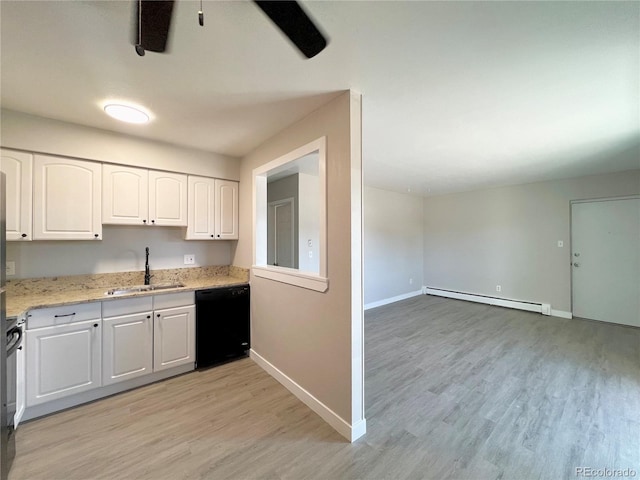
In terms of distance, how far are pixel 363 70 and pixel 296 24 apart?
2.61ft

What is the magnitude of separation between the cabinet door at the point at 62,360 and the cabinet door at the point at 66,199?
0.83m

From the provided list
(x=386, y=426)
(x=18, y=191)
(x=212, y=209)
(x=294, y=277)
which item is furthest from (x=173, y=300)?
(x=386, y=426)

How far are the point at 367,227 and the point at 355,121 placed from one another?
336cm

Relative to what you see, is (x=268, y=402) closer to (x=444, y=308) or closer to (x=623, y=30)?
(x=623, y=30)

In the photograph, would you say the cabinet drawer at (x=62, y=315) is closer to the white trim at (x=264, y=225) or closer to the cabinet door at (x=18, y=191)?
the cabinet door at (x=18, y=191)

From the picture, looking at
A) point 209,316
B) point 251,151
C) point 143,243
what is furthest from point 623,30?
point 143,243

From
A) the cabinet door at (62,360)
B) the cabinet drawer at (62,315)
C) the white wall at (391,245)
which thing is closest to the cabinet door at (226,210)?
the cabinet drawer at (62,315)

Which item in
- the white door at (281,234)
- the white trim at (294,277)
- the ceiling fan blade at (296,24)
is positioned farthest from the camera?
the white door at (281,234)

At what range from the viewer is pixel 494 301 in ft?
17.2

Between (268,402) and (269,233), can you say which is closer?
(268,402)

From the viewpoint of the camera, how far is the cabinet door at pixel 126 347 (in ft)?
7.36

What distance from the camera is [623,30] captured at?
1307 millimetres

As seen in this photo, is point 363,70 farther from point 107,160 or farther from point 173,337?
point 173,337

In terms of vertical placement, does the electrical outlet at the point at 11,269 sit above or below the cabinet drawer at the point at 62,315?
above
